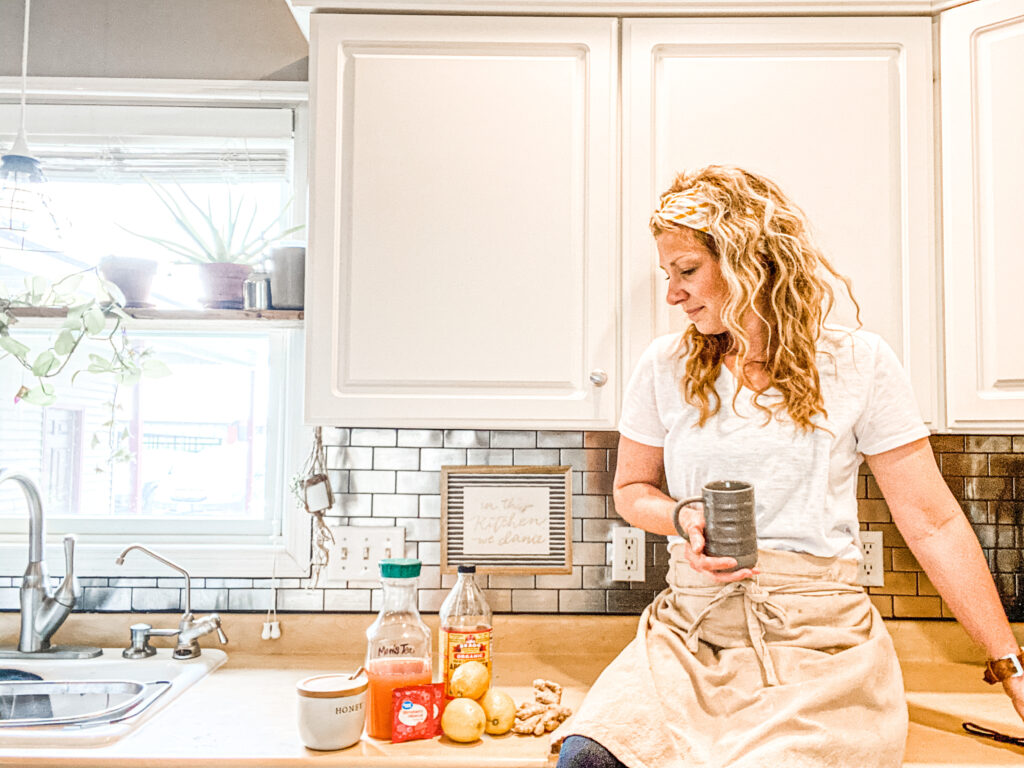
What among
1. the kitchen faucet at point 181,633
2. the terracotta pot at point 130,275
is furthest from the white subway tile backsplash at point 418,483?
the terracotta pot at point 130,275

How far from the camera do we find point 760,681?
3.94 feet

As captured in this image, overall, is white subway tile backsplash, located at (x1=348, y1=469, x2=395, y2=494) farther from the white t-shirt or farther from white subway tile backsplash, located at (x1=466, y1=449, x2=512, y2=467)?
the white t-shirt

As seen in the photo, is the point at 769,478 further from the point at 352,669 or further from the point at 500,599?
the point at 352,669

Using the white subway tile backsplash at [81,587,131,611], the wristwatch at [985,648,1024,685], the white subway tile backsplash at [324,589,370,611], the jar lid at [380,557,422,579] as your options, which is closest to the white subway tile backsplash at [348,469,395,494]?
the white subway tile backsplash at [324,589,370,611]

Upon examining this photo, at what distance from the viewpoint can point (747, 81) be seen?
4.87 feet

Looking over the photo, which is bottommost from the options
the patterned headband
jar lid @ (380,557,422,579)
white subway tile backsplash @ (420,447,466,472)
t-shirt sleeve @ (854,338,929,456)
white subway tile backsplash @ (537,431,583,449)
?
→ jar lid @ (380,557,422,579)

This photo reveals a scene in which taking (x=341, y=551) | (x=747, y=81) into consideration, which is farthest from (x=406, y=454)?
(x=747, y=81)

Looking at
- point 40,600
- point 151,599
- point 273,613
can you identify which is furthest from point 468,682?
point 40,600

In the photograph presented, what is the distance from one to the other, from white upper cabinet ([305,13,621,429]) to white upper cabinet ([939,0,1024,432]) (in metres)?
0.62

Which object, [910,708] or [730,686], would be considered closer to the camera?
[730,686]

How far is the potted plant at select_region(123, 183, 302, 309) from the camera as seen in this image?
175 cm

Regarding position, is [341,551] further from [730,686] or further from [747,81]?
[747,81]

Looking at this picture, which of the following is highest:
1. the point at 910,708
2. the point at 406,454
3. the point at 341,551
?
the point at 406,454

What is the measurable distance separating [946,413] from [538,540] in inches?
33.8
